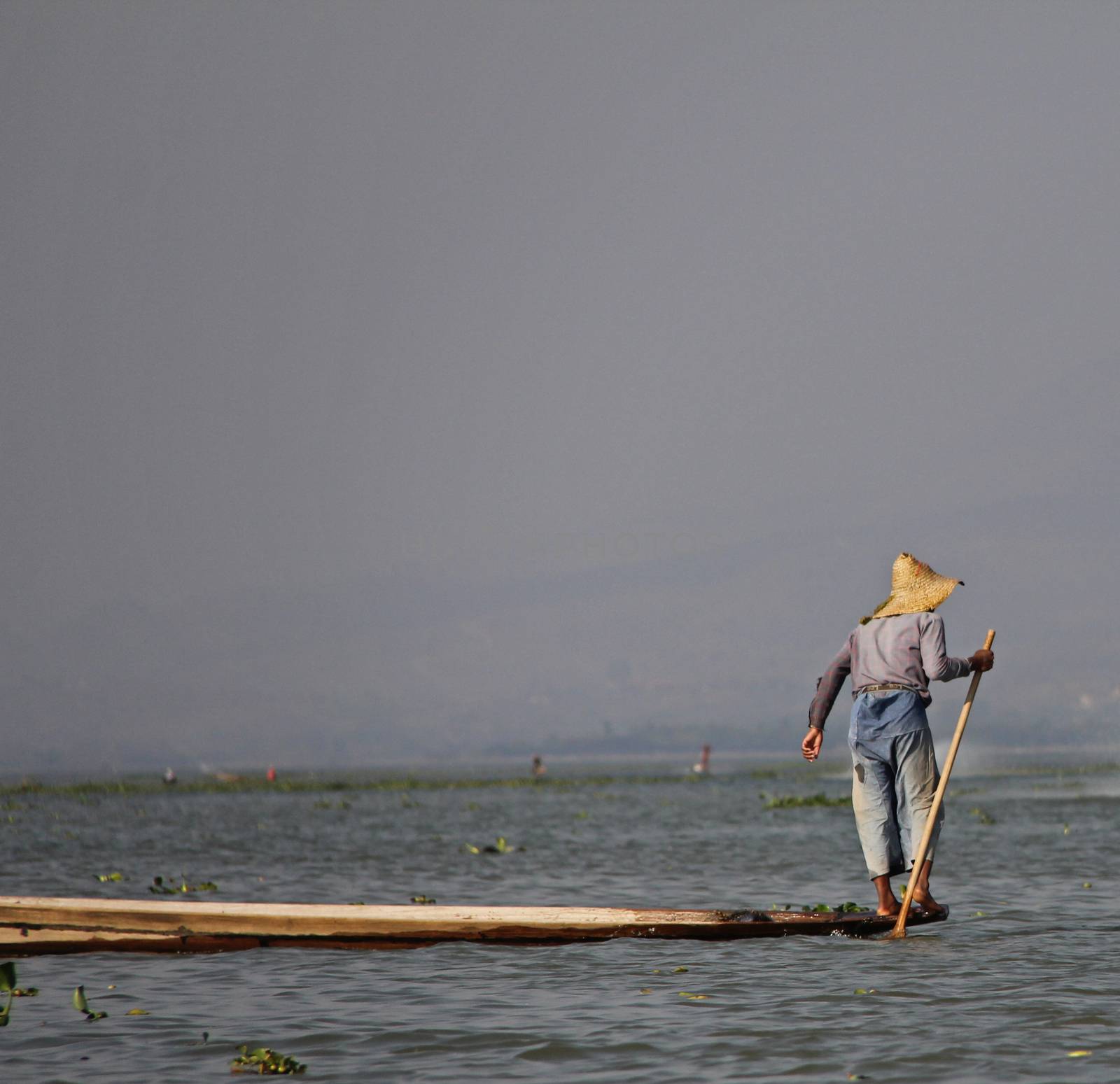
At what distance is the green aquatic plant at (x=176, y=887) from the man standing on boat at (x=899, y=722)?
9130 millimetres

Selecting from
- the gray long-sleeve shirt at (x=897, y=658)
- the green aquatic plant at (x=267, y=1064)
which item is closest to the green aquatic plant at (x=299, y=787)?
the gray long-sleeve shirt at (x=897, y=658)

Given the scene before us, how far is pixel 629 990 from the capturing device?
10.0m

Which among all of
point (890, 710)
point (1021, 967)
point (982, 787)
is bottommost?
point (982, 787)

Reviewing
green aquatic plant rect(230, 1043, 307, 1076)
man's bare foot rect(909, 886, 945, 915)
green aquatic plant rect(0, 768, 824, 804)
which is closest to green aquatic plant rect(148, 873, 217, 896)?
man's bare foot rect(909, 886, 945, 915)

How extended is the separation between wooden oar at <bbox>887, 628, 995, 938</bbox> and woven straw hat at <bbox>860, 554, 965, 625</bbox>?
534 mm

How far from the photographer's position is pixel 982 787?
54406mm

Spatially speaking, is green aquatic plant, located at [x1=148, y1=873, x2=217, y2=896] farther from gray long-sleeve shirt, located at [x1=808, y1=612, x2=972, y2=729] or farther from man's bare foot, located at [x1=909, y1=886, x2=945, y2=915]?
man's bare foot, located at [x1=909, y1=886, x2=945, y2=915]

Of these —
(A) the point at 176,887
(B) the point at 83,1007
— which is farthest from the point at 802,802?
(B) the point at 83,1007

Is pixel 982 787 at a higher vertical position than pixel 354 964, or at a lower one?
lower

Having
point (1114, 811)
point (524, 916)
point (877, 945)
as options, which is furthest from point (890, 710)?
point (1114, 811)

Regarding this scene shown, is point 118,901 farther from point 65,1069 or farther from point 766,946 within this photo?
point 766,946

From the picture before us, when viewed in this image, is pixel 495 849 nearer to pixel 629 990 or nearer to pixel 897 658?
pixel 897 658

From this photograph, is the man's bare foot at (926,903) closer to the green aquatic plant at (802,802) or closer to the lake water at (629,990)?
the lake water at (629,990)

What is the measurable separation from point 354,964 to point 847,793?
38116 mm
